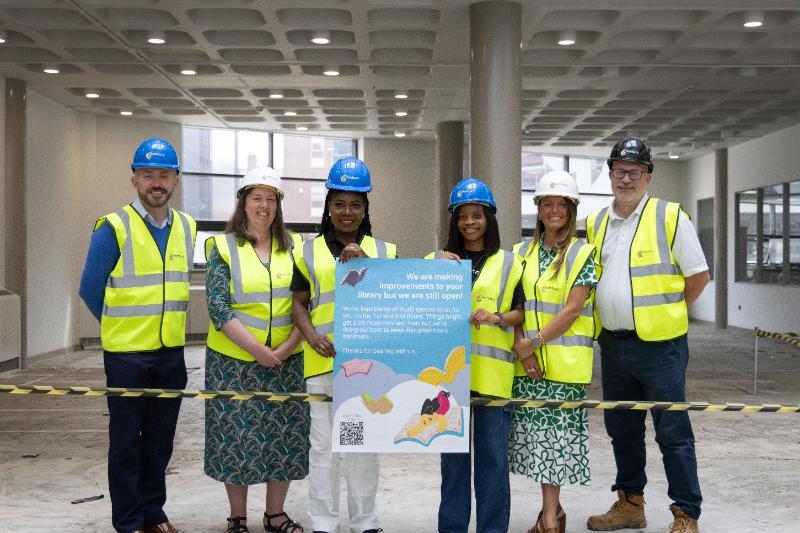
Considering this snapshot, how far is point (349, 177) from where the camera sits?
4.11 metres

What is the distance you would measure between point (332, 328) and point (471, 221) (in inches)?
31.8

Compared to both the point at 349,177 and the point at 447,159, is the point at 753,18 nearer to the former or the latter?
the point at 349,177

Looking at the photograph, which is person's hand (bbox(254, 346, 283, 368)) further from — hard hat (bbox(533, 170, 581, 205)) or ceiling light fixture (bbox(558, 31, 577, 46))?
ceiling light fixture (bbox(558, 31, 577, 46))

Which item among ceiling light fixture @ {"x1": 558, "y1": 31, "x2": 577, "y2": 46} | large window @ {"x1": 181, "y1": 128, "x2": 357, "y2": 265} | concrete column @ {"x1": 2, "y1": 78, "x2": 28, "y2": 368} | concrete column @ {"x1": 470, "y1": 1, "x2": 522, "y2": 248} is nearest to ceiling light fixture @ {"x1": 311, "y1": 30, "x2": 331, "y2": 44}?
concrete column @ {"x1": 470, "y1": 1, "x2": 522, "y2": 248}

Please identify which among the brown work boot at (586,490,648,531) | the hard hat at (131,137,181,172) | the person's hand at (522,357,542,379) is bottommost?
the brown work boot at (586,490,648,531)

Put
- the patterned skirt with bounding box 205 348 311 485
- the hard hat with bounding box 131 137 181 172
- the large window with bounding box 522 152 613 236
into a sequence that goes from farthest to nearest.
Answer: the large window with bounding box 522 152 613 236
the patterned skirt with bounding box 205 348 311 485
the hard hat with bounding box 131 137 181 172

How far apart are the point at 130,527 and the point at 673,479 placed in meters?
2.70

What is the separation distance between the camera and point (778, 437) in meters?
7.61

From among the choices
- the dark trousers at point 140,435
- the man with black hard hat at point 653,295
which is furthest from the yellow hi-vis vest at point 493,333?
the dark trousers at point 140,435

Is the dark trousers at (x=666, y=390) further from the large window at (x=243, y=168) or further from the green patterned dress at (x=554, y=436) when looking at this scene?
the large window at (x=243, y=168)

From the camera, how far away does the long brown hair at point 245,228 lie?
452cm

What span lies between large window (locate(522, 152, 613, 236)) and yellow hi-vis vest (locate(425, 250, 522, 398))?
61.5 feet

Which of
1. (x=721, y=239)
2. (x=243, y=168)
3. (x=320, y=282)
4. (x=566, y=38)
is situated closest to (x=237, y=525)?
(x=320, y=282)

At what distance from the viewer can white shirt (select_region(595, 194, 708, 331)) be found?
4.52m
